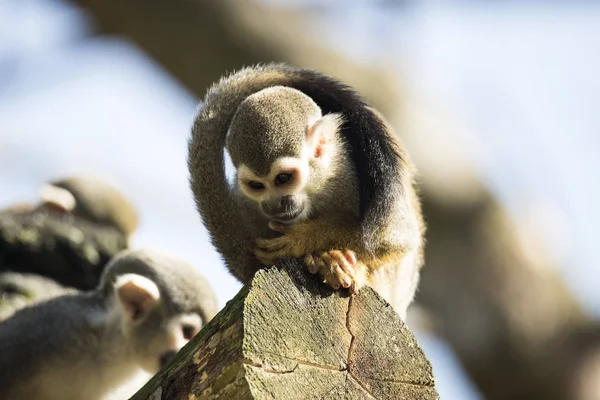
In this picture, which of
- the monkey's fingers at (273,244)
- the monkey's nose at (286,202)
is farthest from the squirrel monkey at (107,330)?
the monkey's fingers at (273,244)

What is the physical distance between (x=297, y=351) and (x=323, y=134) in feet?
5.42

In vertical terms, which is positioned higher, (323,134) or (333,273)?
(323,134)

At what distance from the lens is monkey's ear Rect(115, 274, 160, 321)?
12.6 feet

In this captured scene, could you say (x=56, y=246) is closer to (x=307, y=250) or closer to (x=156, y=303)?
(x=156, y=303)

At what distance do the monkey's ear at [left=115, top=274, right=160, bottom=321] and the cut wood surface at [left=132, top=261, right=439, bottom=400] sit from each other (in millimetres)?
1803

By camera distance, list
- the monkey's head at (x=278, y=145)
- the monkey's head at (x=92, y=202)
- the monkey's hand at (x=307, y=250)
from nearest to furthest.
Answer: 1. the monkey's hand at (x=307, y=250)
2. the monkey's head at (x=278, y=145)
3. the monkey's head at (x=92, y=202)

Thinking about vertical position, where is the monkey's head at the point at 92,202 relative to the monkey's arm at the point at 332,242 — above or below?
above

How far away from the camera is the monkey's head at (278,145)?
10.9 ft

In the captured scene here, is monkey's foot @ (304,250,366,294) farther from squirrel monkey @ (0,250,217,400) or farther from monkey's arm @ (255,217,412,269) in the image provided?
squirrel monkey @ (0,250,217,400)

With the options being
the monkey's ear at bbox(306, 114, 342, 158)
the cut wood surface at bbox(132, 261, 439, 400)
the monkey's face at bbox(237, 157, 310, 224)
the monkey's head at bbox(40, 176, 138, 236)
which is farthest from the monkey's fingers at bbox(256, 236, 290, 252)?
the monkey's head at bbox(40, 176, 138, 236)

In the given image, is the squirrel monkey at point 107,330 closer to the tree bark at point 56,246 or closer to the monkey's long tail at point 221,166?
the tree bark at point 56,246

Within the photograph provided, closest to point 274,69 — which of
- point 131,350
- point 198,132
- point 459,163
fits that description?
point 198,132

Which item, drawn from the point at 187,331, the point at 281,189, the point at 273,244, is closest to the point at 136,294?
the point at 187,331

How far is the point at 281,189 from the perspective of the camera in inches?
132
